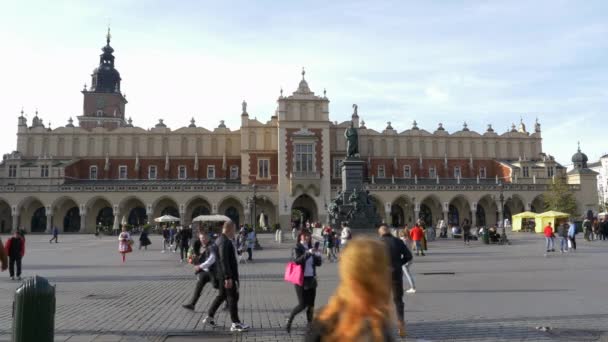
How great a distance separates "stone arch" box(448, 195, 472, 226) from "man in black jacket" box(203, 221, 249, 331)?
53.5 meters

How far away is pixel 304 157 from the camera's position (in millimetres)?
57438

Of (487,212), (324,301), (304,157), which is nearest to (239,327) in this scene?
(324,301)

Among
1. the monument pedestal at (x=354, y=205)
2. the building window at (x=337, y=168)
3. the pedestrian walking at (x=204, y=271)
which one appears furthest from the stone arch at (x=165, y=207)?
the pedestrian walking at (x=204, y=271)

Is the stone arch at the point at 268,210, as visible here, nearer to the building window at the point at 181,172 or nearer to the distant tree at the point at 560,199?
the building window at the point at 181,172

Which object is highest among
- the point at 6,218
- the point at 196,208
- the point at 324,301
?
the point at 196,208

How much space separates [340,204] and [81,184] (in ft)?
112

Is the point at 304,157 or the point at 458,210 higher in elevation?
the point at 304,157

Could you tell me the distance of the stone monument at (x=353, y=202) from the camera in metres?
31.1

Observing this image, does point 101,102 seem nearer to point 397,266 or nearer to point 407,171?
point 407,171

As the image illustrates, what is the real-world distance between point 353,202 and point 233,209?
2853 centimetres

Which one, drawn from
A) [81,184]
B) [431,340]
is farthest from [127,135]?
[431,340]

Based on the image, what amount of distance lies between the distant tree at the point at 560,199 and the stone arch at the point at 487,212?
584cm

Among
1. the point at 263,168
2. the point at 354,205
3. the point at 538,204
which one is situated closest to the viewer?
the point at 354,205

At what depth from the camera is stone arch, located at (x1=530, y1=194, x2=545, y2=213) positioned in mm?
59188
